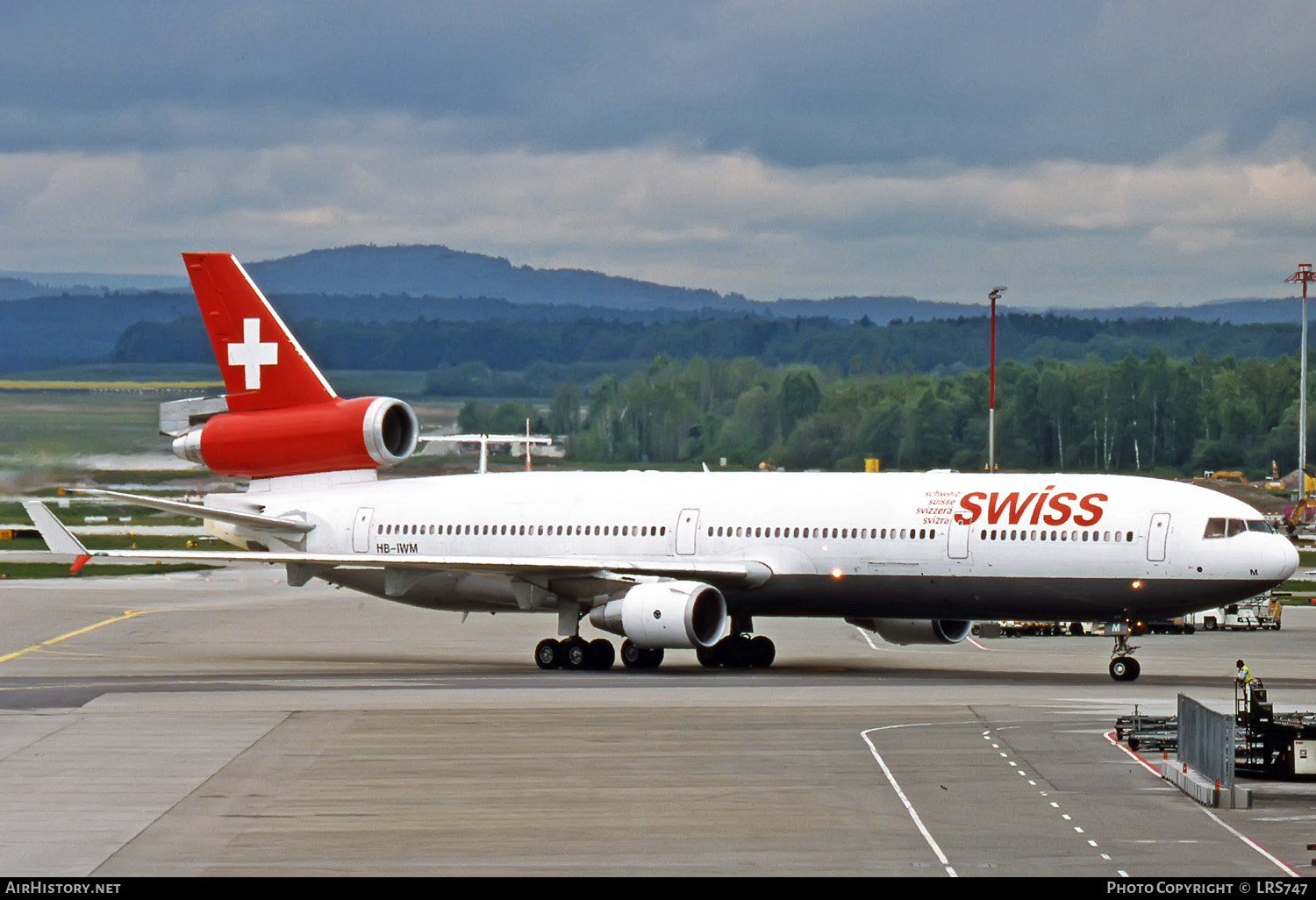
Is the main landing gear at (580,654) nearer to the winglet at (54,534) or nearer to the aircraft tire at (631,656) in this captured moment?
the aircraft tire at (631,656)

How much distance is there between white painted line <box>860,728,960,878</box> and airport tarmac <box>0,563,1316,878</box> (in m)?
0.08

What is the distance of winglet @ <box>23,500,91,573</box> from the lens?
40.9 metres

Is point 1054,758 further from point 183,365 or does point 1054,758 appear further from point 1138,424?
point 1138,424

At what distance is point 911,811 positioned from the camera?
23.8 metres

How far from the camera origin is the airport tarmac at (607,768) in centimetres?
2081

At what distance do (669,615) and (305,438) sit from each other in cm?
1276

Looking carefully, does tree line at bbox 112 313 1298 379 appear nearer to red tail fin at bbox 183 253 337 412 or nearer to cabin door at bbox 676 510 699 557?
red tail fin at bbox 183 253 337 412

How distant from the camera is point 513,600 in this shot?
45.0 meters

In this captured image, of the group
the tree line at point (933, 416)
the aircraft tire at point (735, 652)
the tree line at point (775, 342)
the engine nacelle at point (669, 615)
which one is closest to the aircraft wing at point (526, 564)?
the engine nacelle at point (669, 615)

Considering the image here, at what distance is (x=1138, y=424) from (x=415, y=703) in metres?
91.8

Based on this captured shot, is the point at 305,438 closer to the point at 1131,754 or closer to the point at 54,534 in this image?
the point at 54,534

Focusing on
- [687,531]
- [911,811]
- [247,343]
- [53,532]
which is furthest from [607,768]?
[247,343]

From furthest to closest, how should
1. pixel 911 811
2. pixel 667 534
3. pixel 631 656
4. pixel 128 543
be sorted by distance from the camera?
pixel 128 543, pixel 667 534, pixel 631 656, pixel 911 811

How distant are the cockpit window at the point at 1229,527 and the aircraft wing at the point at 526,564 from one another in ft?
32.3
